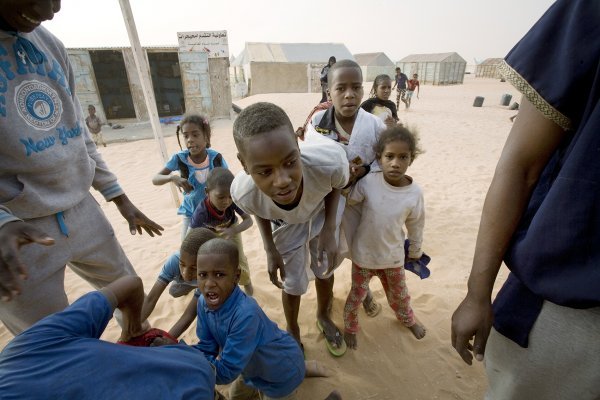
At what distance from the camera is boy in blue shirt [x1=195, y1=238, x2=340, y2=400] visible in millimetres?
1377

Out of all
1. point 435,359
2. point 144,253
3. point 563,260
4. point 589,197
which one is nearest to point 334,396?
point 435,359

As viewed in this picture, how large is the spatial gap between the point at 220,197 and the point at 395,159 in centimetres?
127

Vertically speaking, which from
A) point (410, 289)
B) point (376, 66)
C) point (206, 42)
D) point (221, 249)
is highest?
point (206, 42)

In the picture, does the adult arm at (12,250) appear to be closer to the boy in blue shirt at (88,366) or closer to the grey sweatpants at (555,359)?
the boy in blue shirt at (88,366)

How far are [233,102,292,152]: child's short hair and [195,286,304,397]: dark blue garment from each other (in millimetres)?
767

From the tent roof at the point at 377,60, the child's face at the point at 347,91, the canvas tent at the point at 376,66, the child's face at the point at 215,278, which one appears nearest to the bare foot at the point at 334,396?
the child's face at the point at 215,278

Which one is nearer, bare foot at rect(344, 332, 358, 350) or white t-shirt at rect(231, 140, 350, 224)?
white t-shirt at rect(231, 140, 350, 224)

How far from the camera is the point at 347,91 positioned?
2182 mm

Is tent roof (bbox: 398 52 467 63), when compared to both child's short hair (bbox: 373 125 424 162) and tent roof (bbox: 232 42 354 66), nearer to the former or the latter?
tent roof (bbox: 232 42 354 66)


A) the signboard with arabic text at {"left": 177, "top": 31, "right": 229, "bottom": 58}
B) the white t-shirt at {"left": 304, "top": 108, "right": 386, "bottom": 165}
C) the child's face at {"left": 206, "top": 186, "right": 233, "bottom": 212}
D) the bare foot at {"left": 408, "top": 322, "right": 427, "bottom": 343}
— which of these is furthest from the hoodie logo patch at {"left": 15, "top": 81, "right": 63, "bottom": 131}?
the signboard with arabic text at {"left": 177, "top": 31, "right": 229, "bottom": 58}

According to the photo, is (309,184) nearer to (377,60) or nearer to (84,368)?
(84,368)

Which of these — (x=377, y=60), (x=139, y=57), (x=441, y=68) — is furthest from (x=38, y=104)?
(x=377, y=60)

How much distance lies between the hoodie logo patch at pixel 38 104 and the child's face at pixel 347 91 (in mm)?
1649

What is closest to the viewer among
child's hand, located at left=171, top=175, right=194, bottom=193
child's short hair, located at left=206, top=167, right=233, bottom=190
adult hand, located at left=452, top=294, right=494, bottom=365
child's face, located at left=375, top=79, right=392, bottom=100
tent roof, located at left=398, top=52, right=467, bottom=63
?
adult hand, located at left=452, top=294, right=494, bottom=365
